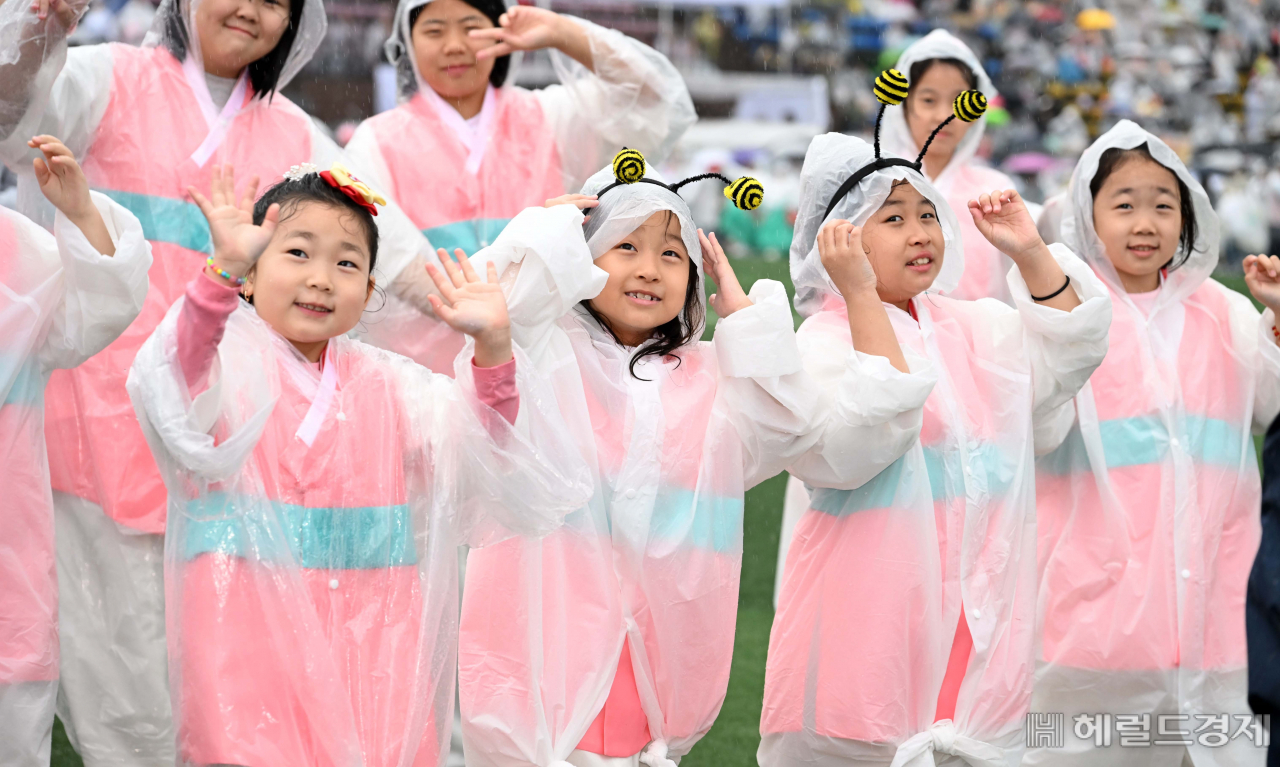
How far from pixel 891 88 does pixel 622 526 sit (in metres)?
1.12

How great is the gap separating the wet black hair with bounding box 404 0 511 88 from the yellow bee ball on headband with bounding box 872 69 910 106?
1228mm

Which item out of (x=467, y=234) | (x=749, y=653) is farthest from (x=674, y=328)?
(x=749, y=653)

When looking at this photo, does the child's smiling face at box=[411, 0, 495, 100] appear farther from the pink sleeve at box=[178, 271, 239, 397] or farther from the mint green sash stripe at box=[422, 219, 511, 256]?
the pink sleeve at box=[178, 271, 239, 397]

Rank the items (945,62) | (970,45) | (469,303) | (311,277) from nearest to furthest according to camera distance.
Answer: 1. (469,303)
2. (311,277)
3. (945,62)
4. (970,45)

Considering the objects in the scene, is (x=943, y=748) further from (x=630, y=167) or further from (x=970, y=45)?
(x=970, y=45)

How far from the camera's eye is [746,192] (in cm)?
277

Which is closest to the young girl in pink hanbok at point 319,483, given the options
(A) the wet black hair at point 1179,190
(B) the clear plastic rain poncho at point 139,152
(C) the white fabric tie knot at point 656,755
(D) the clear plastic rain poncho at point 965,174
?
(C) the white fabric tie knot at point 656,755

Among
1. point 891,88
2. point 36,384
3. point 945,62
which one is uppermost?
point 945,62

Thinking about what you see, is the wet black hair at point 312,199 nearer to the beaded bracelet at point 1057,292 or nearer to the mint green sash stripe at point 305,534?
the mint green sash stripe at point 305,534

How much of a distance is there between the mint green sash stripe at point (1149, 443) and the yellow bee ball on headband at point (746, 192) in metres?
1.10


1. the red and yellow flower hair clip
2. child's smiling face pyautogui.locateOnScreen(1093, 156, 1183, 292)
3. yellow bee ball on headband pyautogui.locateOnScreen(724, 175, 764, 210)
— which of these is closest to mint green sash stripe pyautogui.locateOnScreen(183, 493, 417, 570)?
the red and yellow flower hair clip

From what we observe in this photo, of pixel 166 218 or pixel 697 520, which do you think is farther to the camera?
pixel 166 218

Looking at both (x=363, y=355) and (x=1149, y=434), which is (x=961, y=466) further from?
(x=363, y=355)

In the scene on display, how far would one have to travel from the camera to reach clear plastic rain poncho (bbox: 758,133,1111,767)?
277 cm
